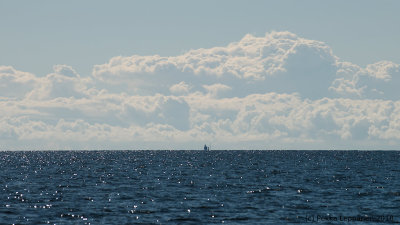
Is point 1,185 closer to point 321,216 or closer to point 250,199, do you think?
point 250,199

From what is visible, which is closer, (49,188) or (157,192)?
(157,192)

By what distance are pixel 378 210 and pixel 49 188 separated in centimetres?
4065

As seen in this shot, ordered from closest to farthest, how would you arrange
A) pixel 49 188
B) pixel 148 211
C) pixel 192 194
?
pixel 148 211, pixel 192 194, pixel 49 188

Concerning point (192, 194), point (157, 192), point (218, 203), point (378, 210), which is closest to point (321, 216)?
point (378, 210)

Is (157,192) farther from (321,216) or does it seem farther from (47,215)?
(321,216)

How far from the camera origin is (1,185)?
2965 inches

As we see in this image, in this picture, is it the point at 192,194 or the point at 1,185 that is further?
the point at 1,185

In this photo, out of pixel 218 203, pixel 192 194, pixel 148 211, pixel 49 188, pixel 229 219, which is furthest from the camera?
pixel 49 188

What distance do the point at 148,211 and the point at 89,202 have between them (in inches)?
A: 342

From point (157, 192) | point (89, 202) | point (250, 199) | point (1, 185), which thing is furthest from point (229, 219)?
point (1, 185)

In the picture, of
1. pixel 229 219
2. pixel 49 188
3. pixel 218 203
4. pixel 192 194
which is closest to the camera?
pixel 229 219

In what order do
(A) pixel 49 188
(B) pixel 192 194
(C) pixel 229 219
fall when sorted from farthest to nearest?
(A) pixel 49 188
(B) pixel 192 194
(C) pixel 229 219

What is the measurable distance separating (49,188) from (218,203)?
26351mm

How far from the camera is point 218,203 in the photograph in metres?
54.9
